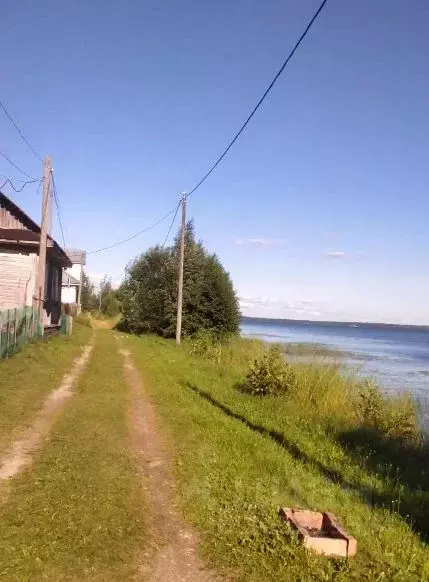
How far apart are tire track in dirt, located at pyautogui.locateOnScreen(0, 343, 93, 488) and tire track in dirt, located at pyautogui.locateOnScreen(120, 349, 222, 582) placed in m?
1.30

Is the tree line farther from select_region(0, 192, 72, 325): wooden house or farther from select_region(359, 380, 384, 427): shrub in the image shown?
select_region(359, 380, 384, 427): shrub

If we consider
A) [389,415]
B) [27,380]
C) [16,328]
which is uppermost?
[16,328]

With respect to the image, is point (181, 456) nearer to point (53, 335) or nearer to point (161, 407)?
point (161, 407)

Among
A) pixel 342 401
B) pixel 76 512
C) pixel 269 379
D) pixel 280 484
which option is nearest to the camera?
pixel 76 512

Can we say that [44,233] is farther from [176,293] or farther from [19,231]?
[176,293]

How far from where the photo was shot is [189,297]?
33375mm

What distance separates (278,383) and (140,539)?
30.1 feet

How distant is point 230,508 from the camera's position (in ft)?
17.5

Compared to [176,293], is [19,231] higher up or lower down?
higher up

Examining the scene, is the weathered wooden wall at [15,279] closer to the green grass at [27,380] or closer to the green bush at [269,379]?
Result: the green grass at [27,380]

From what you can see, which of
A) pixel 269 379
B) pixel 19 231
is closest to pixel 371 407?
pixel 269 379

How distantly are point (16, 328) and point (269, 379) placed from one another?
7.50 m

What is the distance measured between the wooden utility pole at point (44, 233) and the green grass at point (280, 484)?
9.85m

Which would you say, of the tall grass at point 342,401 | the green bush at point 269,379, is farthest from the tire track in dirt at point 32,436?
the tall grass at point 342,401
